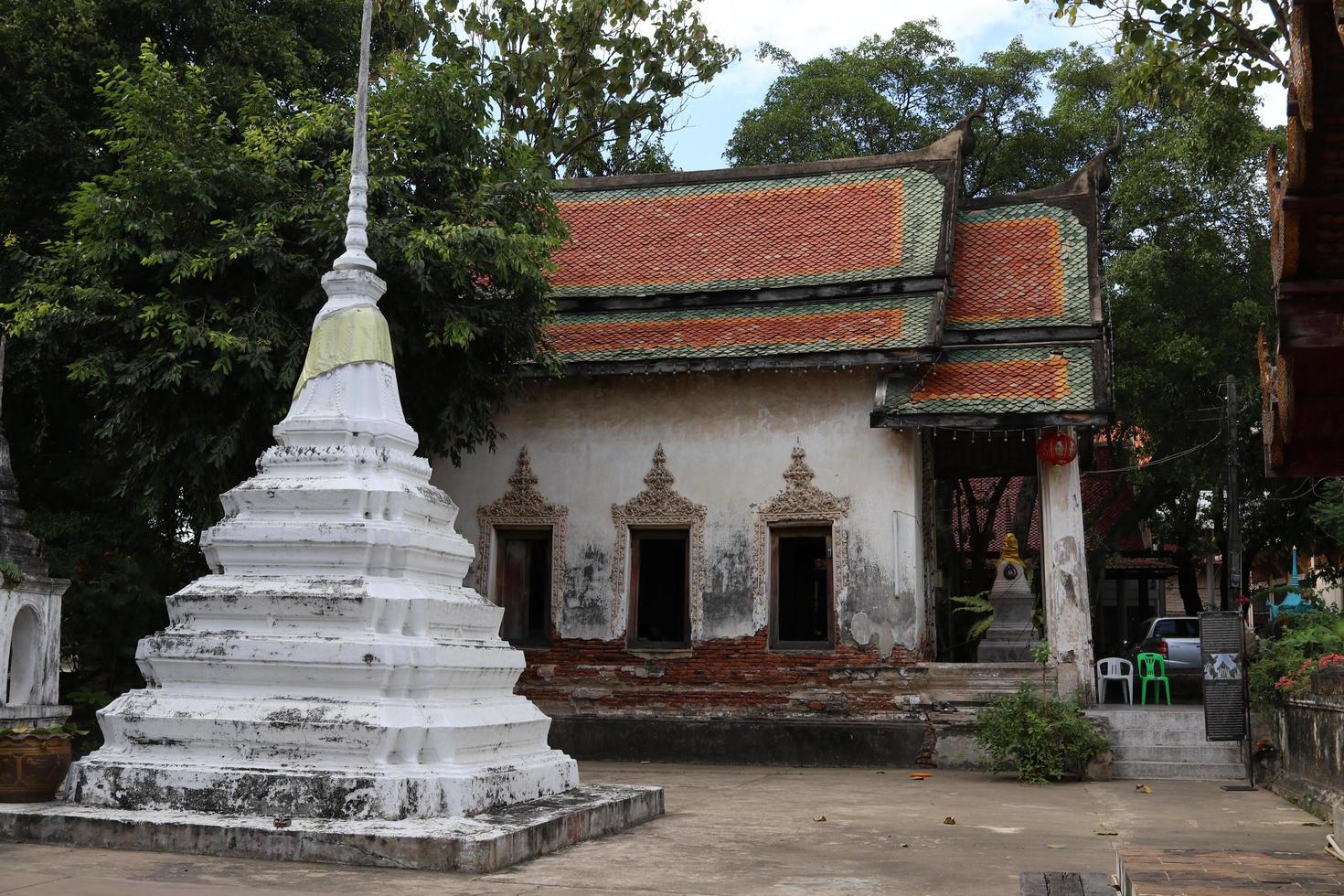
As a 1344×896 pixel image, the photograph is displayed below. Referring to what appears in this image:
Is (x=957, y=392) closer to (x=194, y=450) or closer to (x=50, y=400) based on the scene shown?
(x=194, y=450)

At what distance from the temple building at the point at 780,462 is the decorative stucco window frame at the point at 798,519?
22mm

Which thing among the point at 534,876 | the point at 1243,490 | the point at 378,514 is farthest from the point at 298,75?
the point at 1243,490

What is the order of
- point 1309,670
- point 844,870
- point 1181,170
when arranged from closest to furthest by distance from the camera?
point 844,870, point 1309,670, point 1181,170

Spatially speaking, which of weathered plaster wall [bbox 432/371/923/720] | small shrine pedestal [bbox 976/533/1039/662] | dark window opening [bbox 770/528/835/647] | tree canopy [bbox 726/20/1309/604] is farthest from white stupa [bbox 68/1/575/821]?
tree canopy [bbox 726/20/1309/604]

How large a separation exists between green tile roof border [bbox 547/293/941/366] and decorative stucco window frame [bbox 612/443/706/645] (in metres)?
1.17

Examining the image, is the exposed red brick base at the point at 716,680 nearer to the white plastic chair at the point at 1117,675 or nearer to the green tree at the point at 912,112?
the white plastic chair at the point at 1117,675

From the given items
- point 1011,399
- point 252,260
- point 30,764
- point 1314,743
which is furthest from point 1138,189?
point 30,764

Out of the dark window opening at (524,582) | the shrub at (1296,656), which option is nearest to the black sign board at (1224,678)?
the shrub at (1296,656)

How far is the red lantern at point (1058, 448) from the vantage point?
13320 millimetres

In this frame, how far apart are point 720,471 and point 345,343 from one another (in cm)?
651

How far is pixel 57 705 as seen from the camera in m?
11.3

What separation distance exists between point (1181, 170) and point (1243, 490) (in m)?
5.54

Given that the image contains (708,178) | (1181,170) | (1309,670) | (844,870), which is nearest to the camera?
(844,870)

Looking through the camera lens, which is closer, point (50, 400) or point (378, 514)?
point (378, 514)
